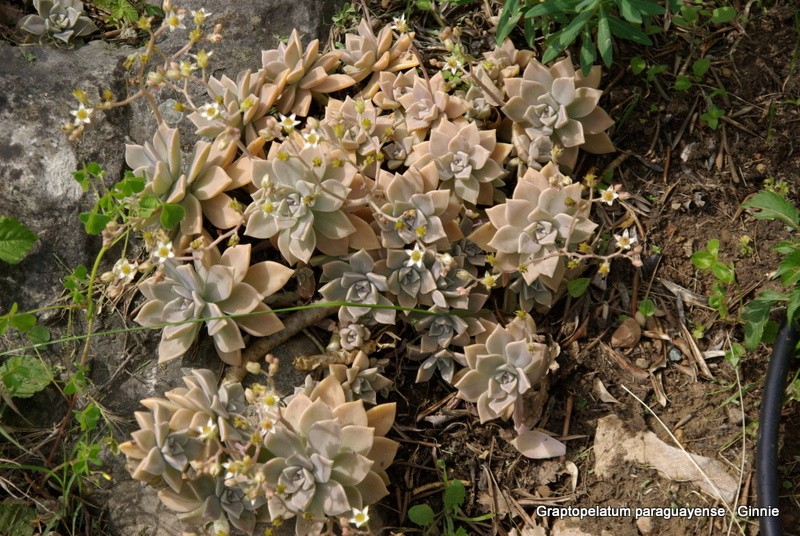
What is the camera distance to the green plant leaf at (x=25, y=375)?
→ 10.0ft

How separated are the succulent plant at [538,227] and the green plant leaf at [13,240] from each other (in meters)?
2.03

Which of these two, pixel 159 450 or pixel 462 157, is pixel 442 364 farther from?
pixel 159 450

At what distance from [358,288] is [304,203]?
463 millimetres

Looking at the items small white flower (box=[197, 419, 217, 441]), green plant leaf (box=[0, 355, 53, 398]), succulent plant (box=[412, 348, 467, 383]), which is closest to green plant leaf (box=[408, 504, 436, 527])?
succulent plant (box=[412, 348, 467, 383])

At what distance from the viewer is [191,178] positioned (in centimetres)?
316

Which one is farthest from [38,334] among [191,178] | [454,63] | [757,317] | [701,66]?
[701,66]

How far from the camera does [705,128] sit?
3.56 metres

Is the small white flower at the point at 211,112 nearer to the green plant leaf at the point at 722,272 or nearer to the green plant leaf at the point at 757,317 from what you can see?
the green plant leaf at the point at 722,272

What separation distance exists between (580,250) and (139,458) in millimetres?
2051

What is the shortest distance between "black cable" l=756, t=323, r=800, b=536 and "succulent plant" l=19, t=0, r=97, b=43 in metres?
3.83

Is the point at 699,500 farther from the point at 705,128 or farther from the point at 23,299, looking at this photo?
the point at 23,299

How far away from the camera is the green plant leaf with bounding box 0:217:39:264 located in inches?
125

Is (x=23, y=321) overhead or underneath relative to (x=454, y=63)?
underneath

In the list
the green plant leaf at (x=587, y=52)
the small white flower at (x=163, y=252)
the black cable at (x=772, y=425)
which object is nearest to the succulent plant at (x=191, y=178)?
the small white flower at (x=163, y=252)
